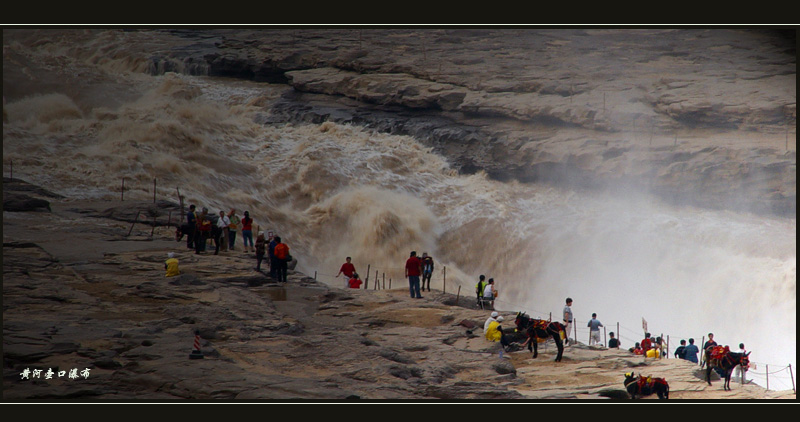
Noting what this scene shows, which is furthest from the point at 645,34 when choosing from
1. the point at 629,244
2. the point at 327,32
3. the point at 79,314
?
the point at 79,314

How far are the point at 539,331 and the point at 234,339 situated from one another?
20.6 ft

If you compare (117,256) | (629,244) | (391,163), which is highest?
(391,163)

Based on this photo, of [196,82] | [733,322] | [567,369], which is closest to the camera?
[567,369]

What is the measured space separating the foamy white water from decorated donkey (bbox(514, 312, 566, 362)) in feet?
32.2

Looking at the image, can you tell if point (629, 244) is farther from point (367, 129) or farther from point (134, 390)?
point (134, 390)

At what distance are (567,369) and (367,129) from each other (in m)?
20.6

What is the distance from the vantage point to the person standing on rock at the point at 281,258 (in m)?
21.3

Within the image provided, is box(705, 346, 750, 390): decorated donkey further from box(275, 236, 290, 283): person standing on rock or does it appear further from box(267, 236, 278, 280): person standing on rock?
box(267, 236, 278, 280): person standing on rock

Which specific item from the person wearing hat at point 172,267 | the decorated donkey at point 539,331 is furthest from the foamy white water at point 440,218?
the decorated donkey at point 539,331

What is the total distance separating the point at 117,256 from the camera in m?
21.6

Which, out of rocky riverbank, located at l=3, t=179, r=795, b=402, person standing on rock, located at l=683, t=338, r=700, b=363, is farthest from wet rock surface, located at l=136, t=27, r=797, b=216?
person standing on rock, located at l=683, t=338, r=700, b=363

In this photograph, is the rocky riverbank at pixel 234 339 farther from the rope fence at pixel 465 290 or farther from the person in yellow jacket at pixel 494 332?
the rope fence at pixel 465 290

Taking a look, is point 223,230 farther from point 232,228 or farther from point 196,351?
point 196,351

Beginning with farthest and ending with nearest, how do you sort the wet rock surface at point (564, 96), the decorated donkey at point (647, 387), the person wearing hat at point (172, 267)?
1. the wet rock surface at point (564, 96)
2. the person wearing hat at point (172, 267)
3. the decorated donkey at point (647, 387)
